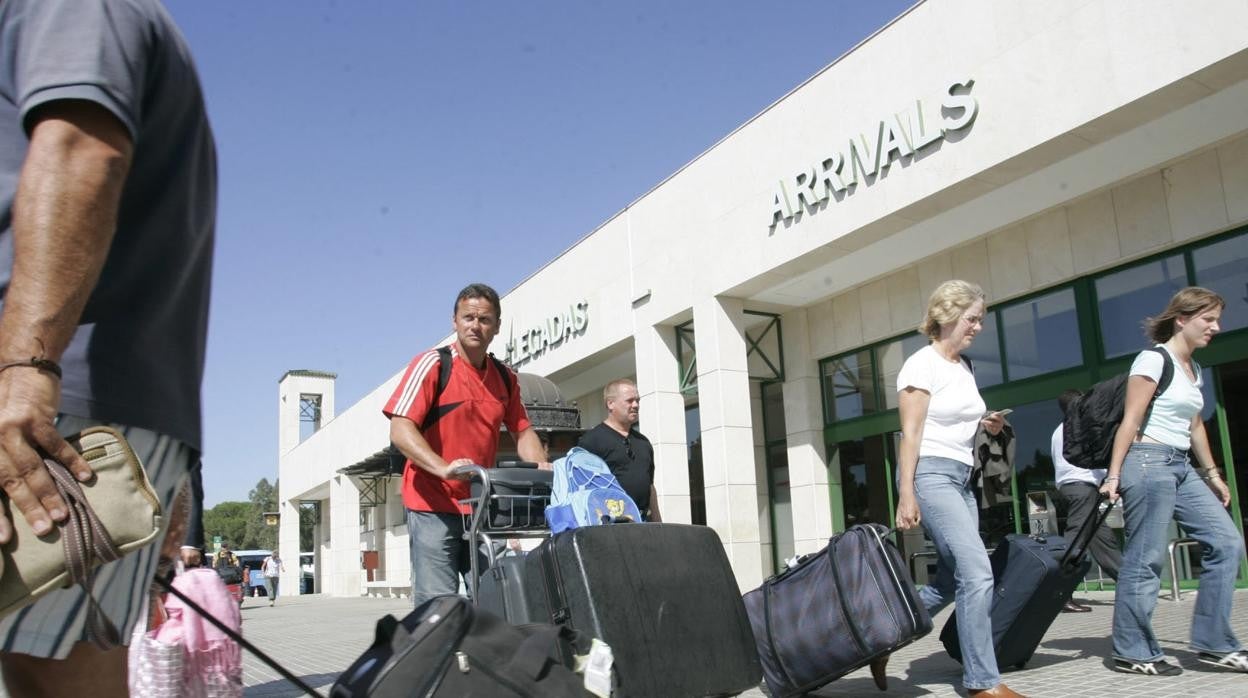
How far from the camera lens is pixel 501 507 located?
4.55m

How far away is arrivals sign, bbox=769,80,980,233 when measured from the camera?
1149 centimetres

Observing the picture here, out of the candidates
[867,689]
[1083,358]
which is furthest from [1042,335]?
[867,689]

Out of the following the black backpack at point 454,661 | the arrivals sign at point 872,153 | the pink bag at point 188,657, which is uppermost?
the arrivals sign at point 872,153

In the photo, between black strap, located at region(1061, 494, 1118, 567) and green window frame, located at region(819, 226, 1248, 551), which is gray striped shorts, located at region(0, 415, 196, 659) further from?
green window frame, located at region(819, 226, 1248, 551)

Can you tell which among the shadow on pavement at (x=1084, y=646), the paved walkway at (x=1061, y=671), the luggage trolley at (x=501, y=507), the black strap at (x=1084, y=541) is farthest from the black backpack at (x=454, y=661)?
the shadow on pavement at (x=1084, y=646)

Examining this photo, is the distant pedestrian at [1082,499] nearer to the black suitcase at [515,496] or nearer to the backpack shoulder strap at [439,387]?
the black suitcase at [515,496]

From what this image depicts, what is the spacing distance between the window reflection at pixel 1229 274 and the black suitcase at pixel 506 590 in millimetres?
9842

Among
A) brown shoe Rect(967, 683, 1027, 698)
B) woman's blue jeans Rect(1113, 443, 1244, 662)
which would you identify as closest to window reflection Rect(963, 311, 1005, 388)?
woman's blue jeans Rect(1113, 443, 1244, 662)

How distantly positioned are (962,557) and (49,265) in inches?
167

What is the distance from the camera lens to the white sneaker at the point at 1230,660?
514cm

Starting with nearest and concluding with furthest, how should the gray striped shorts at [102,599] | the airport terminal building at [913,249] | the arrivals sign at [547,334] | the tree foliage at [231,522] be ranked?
the gray striped shorts at [102,599], the airport terminal building at [913,249], the arrivals sign at [547,334], the tree foliage at [231,522]

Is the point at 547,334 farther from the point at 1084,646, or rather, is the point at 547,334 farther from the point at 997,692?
the point at 997,692

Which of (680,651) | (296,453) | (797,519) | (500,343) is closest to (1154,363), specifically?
(680,651)

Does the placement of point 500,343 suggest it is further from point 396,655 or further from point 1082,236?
point 396,655
